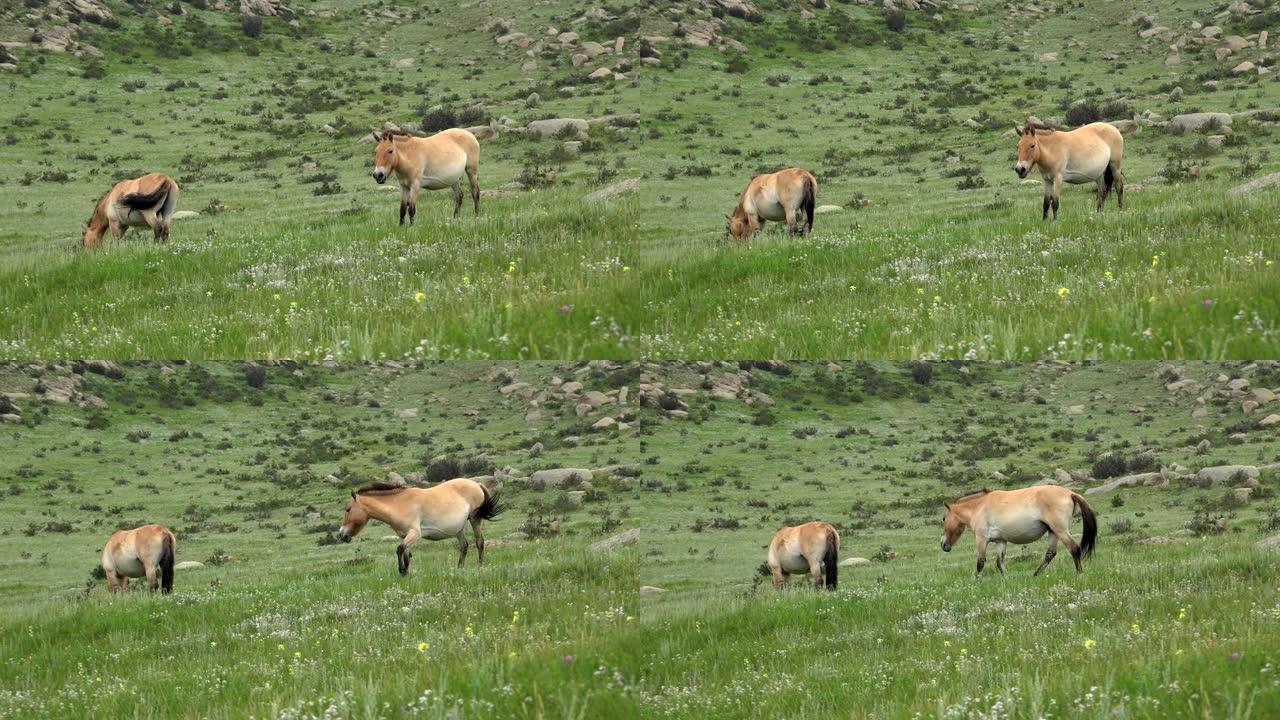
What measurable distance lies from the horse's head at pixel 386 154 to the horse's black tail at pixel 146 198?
6159 millimetres

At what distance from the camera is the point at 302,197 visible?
45281 mm

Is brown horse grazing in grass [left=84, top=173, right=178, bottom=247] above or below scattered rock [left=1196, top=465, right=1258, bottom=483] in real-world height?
above

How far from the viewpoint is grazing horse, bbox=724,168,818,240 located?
2702cm

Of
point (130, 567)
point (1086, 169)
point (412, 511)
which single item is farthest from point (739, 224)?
point (130, 567)

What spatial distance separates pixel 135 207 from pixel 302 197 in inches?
699

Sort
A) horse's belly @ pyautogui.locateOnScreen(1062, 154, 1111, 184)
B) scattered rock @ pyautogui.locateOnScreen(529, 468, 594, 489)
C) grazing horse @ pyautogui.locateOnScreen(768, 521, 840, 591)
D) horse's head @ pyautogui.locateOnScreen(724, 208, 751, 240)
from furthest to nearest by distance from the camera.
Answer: scattered rock @ pyautogui.locateOnScreen(529, 468, 594, 489), horse's head @ pyautogui.locateOnScreen(724, 208, 751, 240), horse's belly @ pyautogui.locateOnScreen(1062, 154, 1111, 184), grazing horse @ pyautogui.locateOnScreen(768, 521, 840, 591)

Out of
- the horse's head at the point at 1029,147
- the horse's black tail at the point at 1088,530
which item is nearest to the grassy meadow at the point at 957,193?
the horse's head at the point at 1029,147

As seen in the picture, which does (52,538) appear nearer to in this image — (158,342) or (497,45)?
(158,342)

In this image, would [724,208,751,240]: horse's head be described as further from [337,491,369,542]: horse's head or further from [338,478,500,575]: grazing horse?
[337,491,369,542]: horse's head

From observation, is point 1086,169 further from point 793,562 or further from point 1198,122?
point 1198,122

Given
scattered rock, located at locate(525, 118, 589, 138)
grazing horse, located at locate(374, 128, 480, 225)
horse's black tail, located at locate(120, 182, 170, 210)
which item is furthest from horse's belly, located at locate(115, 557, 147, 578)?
scattered rock, located at locate(525, 118, 589, 138)

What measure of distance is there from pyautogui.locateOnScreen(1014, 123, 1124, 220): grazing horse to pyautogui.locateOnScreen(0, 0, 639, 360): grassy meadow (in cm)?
908

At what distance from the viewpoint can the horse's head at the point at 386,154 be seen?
24.5m

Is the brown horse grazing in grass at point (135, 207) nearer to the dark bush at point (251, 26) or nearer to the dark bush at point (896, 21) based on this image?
the dark bush at point (251, 26)
